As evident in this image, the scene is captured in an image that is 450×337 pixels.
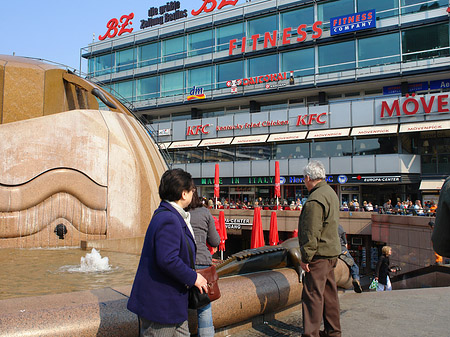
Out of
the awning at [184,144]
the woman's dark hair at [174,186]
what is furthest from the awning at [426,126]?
the woman's dark hair at [174,186]

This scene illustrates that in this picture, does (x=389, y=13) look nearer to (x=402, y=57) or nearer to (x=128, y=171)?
(x=402, y=57)

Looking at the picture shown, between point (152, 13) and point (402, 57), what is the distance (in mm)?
26055

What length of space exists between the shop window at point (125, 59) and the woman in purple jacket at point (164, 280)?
42126mm

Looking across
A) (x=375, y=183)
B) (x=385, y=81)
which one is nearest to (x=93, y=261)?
(x=375, y=183)

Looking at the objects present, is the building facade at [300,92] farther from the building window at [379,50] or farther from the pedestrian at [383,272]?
the pedestrian at [383,272]

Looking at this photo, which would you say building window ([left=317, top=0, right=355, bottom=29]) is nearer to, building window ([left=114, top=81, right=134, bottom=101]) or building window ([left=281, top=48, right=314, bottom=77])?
building window ([left=281, top=48, right=314, bottom=77])

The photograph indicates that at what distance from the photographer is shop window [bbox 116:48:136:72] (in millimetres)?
42375

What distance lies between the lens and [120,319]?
10.7ft

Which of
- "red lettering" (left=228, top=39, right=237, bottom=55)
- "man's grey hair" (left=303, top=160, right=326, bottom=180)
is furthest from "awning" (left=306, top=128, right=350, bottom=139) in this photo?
"man's grey hair" (left=303, top=160, right=326, bottom=180)

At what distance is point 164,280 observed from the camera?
2535mm

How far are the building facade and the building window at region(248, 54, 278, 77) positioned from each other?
9 centimetres

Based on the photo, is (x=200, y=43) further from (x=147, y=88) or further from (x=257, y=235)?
(x=257, y=235)

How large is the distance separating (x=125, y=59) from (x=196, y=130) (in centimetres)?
1313

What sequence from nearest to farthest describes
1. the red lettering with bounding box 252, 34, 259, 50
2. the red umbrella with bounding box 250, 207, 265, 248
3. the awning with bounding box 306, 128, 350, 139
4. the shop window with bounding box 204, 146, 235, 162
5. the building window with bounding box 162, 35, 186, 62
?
the red umbrella with bounding box 250, 207, 265, 248 < the awning with bounding box 306, 128, 350, 139 < the red lettering with bounding box 252, 34, 259, 50 < the shop window with bounding box 204, 146, 235, 162 < the building window with bounding box 162, 35, 186, 62
